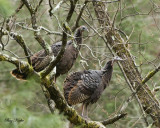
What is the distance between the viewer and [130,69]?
6.85 metres

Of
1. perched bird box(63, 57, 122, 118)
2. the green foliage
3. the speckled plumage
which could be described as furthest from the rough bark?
the green foliage

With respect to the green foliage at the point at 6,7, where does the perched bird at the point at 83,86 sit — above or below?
below

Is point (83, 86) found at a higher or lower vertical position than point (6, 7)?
lower

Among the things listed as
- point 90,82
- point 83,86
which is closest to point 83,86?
point 83,86

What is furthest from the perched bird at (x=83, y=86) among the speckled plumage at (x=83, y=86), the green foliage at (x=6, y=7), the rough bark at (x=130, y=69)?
the green foliage at (x=6, y=7)

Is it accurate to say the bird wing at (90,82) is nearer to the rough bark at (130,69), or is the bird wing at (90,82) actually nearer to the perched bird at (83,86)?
the perched bird at (83,86)

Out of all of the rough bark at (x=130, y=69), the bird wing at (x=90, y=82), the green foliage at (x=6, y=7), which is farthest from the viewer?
the bird wing at (x=90, y=82)

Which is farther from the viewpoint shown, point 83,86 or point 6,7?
point 83,86

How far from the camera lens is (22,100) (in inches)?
99.7

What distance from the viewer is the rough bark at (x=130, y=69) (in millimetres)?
6699

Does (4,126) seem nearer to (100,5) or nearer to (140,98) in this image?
(140,98)

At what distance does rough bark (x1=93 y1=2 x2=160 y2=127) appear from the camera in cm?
670

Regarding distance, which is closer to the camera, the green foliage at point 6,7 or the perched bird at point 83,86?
the green foliage at point 6,7

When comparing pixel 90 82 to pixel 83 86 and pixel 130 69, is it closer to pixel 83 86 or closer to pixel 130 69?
pixel 83 86
